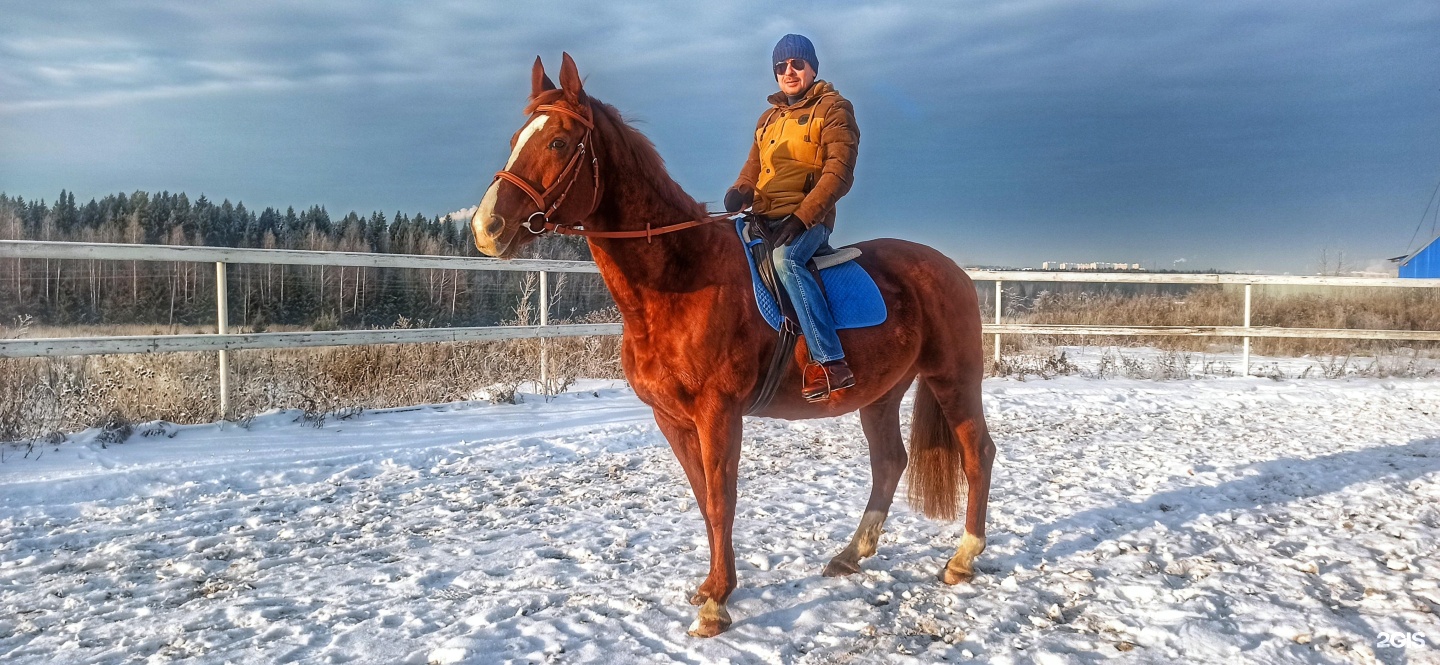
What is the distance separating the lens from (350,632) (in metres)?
2.84

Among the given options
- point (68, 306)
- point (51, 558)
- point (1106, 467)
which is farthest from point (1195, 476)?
point (68, 306)

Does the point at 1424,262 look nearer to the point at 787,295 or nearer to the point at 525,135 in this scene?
the point at 787,295

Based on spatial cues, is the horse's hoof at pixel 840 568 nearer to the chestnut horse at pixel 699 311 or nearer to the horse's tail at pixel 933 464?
the chestnut horse at pixel 699 311

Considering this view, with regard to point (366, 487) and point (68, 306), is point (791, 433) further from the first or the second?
point (68, 306)

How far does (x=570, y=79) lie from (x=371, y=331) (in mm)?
5724

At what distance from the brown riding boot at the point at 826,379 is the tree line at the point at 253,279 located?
130 centimetres

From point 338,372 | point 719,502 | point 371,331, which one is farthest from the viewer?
point 338,372

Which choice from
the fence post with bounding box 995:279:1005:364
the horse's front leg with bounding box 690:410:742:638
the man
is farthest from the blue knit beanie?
the fence post with bounding box 995:279:1005:364

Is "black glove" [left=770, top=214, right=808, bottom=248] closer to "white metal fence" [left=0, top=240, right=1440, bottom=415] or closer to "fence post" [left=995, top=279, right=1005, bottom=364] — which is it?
"white metal fence" [left=0, top=240, right=1440, bottom=415]

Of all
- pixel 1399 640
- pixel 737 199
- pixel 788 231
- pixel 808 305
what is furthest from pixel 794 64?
pixel 1399 640

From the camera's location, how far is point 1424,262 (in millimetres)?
22906

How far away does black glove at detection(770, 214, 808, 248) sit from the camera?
3213mm

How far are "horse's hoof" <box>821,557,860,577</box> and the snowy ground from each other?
7 cm

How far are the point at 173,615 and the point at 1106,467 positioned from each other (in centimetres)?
601
